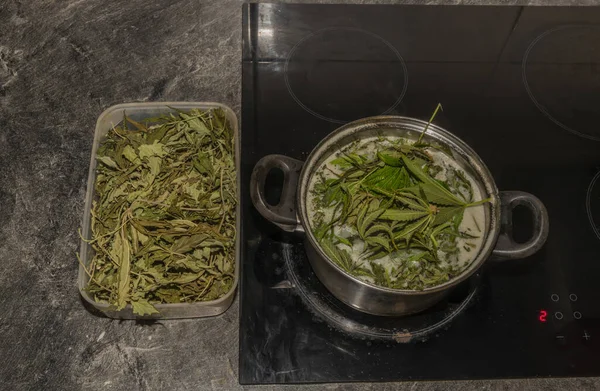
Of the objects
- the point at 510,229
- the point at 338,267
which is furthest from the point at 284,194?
the point at 510,229

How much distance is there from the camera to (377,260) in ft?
3.15

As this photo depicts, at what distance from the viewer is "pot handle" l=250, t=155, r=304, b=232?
943mm

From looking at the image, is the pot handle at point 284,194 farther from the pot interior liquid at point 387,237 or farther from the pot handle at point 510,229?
the pot handle at point 510,229

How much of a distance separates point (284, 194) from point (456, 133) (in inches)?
18.7

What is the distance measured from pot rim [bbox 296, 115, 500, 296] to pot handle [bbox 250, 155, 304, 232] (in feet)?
0.08

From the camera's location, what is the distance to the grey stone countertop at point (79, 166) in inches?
38.0

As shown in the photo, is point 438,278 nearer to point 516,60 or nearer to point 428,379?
point 428,379

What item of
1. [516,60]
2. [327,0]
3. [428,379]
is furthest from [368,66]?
[428,379]

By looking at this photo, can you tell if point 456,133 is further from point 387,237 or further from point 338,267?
point 338,267

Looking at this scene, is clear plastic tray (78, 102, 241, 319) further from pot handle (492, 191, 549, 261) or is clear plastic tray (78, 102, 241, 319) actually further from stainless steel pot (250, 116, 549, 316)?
pot handle (492, 191, 549, 261)

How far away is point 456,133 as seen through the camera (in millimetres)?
1220

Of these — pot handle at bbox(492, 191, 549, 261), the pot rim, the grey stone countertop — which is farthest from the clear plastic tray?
pot handle at bbox(492, 191, 549, 261)

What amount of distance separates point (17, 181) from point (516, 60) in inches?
48.0

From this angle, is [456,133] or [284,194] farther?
[456,133]
